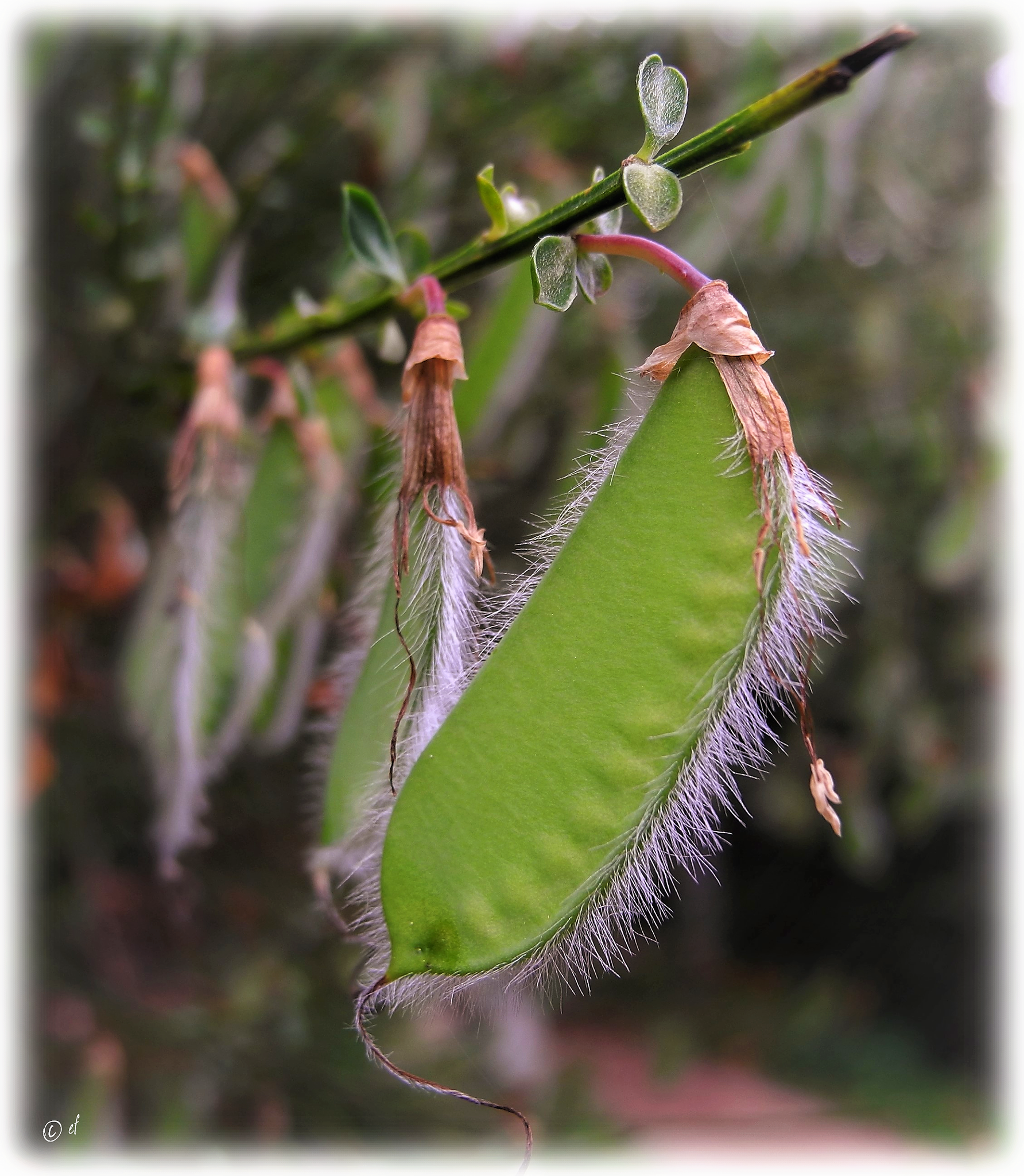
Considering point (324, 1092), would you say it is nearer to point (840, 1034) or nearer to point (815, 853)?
point (815, 853)

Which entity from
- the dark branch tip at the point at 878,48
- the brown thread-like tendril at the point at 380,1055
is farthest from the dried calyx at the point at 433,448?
the dark branch tip at the point at 878,48

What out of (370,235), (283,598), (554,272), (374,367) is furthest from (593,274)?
(374,367)

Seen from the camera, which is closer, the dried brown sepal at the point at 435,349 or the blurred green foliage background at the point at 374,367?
the dried brown sepal at the point at 435,349

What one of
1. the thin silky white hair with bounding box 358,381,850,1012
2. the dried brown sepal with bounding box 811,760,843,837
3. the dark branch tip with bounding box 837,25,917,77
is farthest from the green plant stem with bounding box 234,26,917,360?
the dried brown sepal with bounding box 811,760,843,837

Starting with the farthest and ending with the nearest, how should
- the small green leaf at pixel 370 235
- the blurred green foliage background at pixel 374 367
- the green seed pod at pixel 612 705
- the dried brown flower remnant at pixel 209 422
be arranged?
the blurred green foliage background at pixel 374 367, the dried brown flower remnant at pixel 209 422, the small green leaf at pixel 370 235, the green seed pod at pixel 612 705

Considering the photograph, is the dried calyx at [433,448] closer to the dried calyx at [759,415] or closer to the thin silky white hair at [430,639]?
the thin silky white hair at [430,639]

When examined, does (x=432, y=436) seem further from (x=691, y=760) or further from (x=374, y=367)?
(x=374, y=367)

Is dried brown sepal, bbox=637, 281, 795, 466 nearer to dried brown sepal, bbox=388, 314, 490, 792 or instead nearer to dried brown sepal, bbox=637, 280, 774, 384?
dried brown sepal, bbox=637, 280, 774, 384
